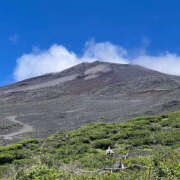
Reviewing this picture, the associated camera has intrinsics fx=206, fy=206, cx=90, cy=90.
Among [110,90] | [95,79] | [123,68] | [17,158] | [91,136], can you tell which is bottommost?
[17,158]

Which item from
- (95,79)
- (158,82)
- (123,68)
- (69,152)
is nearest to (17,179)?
(69,152)

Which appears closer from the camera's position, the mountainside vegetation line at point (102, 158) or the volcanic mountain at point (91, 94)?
the mountainside vegetation line at point (102, 158)

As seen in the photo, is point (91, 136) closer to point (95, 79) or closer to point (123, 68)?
point (95, 79)

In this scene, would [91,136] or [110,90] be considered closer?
[91,136]

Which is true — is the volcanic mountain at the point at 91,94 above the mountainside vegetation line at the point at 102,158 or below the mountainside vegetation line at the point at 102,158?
above

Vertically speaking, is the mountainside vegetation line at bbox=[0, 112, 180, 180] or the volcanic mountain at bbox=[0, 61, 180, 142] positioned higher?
the volcanic mountain at bbox=[0, 61, 180, 142]

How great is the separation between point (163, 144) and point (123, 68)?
7003cm

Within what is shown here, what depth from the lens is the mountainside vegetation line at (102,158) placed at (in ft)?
13.0

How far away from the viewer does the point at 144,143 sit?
901cm

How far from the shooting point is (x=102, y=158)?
7.02m

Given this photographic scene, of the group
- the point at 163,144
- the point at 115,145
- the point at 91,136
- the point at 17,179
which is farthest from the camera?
the point at 91,136

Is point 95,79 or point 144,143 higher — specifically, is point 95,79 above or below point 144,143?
above

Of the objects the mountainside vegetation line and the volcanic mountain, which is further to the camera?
the volcanic mountain

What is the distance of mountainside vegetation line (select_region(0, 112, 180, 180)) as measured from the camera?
3.96m
